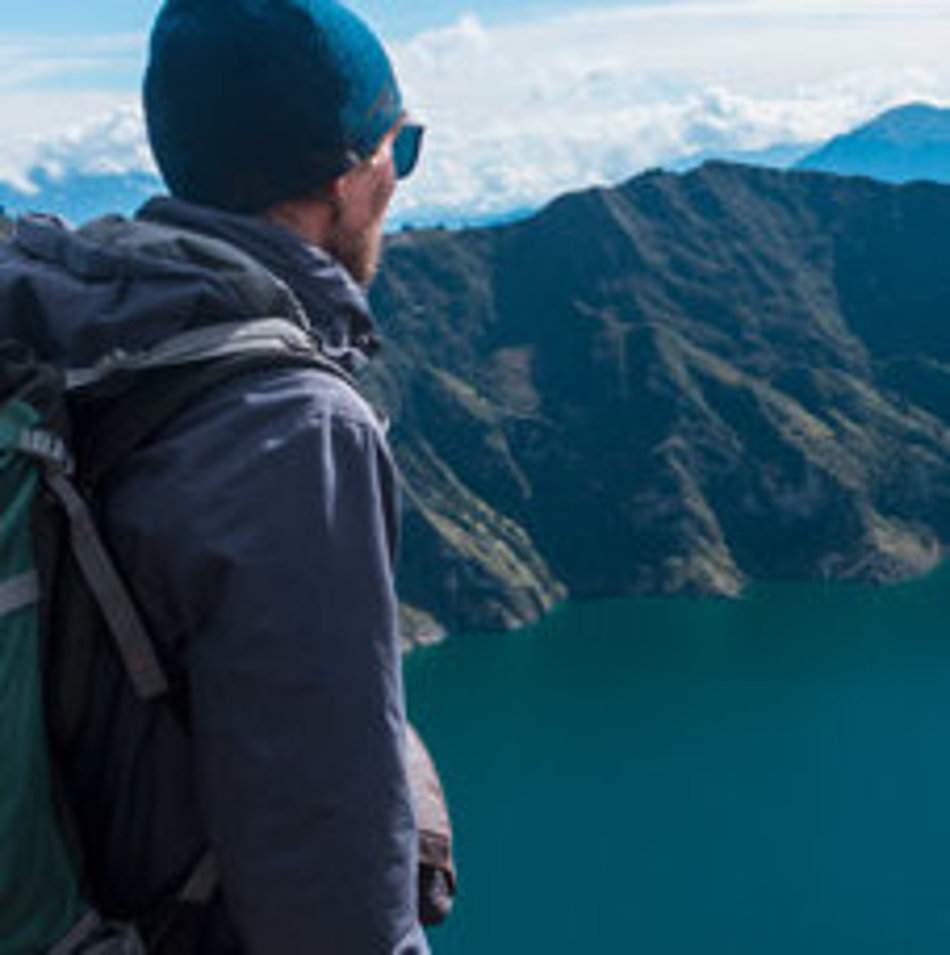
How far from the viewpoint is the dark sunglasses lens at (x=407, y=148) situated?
9.48 feet

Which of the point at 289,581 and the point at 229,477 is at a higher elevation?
the point at 229,477

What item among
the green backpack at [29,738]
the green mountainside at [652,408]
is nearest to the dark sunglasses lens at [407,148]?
the green backpack at [29,738]

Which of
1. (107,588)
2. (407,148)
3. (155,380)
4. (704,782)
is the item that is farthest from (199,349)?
(704,782)

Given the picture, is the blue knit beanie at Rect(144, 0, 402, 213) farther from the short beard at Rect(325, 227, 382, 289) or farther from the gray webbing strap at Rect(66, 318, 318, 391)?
the gray webbing strap at Rect(66, 318, 318, 391)

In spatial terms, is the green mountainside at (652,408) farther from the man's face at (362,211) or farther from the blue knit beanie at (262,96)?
the blue knit beanie at (262,96)

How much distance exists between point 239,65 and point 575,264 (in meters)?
189

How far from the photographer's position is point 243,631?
1.93 meters

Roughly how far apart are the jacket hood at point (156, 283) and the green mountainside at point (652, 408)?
134 meters

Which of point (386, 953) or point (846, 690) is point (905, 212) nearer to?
point (846, 690)

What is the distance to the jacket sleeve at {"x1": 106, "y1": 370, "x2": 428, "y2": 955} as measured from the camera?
6.33 ft

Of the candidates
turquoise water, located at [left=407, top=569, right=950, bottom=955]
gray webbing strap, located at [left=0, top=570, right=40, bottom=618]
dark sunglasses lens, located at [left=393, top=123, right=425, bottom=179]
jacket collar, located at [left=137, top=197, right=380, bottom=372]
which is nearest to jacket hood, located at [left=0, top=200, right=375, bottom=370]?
jacket collar, located at [left=137, top=197, right=380, bottom=372]

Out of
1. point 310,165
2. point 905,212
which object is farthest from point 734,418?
point 310,165

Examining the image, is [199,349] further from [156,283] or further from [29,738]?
[29,738]

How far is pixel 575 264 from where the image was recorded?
189 meters
